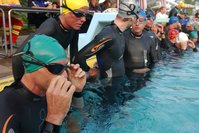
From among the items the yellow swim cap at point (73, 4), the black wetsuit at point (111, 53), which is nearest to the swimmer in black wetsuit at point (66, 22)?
the yellow swim cap at point (73, 4)

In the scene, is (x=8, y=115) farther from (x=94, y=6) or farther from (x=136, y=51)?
(x=94, y=6)

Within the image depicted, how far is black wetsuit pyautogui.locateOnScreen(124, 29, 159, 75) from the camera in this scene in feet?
19.5

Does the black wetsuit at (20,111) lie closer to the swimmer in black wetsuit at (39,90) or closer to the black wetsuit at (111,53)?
the swimmer in black wetsuit at (39,90)

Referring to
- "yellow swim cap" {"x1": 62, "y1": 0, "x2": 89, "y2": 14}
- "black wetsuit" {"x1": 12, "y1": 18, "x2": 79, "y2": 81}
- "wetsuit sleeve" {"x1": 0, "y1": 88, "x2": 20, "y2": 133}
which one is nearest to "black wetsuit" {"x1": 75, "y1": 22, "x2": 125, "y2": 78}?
"black wetsuit" {"x1": 12, "y1": 18, "x2": 79, "y2": 81}

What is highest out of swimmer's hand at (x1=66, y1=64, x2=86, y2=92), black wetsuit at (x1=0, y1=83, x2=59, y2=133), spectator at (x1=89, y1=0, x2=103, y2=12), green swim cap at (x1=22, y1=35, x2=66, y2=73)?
spectator at (x1=89, y1=0, x2=103, y2=12)

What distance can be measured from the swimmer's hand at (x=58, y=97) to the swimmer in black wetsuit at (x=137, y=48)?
395cm

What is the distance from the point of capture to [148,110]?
4.46 meters

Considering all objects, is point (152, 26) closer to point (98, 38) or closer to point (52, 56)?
→ point (98, 38)

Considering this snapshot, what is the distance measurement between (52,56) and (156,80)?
14.3ft

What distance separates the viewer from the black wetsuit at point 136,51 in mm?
5957

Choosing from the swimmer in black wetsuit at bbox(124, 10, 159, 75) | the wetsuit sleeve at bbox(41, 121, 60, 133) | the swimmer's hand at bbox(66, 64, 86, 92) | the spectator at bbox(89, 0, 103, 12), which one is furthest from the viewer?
the spectator at bbox(89, 0, 103, 12)

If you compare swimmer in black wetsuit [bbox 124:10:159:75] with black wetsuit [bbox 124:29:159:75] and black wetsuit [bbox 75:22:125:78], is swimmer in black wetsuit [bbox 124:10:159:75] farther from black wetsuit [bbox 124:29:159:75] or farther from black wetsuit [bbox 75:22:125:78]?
black wetsuit [bbox 75:22:125:78]

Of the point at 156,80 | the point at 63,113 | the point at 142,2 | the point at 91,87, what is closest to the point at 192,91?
the point at 156,80

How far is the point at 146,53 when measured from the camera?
6.13 meters
